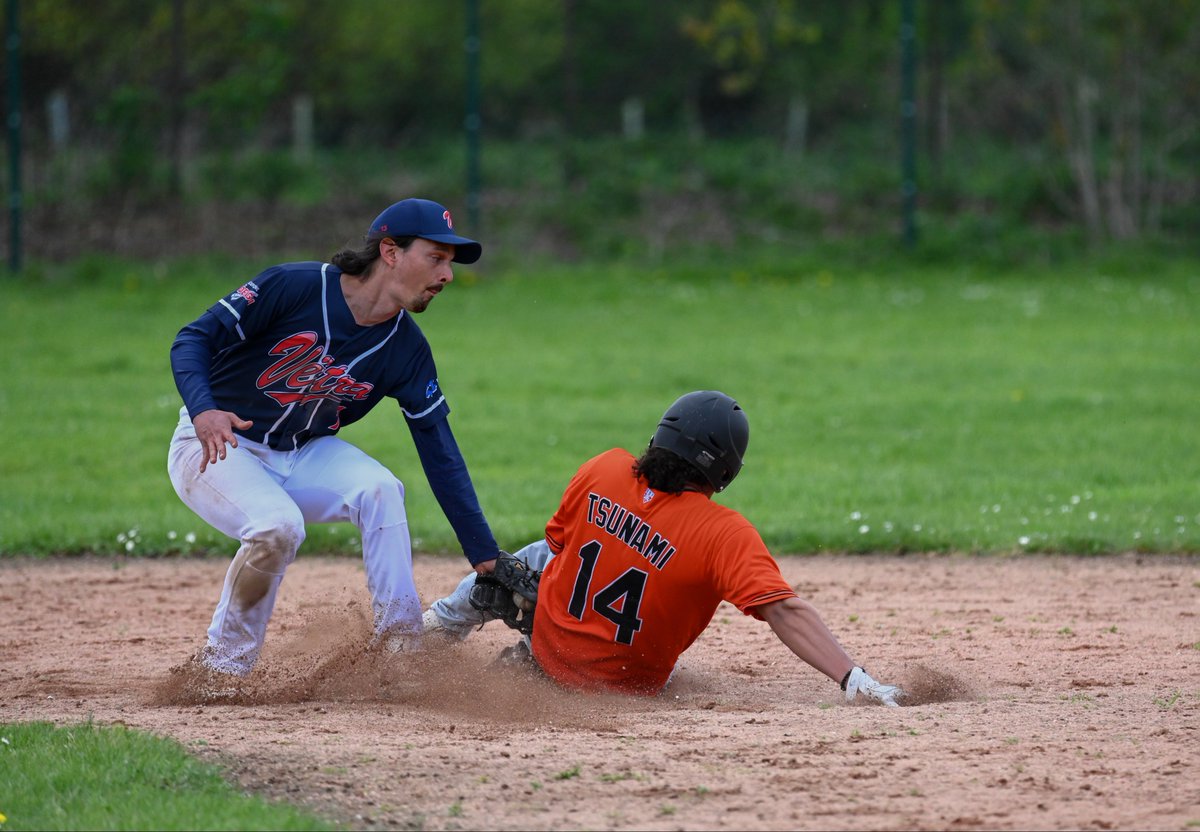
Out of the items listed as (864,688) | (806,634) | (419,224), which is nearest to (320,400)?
(419,224)

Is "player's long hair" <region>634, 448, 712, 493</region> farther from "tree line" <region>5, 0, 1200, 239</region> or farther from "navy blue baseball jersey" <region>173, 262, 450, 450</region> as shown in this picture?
"tree line" <region>5, 0, 1200, 239</region>

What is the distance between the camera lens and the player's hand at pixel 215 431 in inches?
204

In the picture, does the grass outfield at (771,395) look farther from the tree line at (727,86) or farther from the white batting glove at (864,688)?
the white batting glove at (864,688)

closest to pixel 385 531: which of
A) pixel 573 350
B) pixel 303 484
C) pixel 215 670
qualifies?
pixel 303 484

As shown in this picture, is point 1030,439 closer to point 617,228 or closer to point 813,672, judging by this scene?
point 813,672

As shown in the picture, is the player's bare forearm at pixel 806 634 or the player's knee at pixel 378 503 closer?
the player's bare forearm at pixel 806 634

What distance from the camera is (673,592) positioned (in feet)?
17.3

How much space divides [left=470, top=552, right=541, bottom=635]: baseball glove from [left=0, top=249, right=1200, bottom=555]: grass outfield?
2.58 meters

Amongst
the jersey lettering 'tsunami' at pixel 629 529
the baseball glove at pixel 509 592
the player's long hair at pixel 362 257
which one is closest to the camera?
the jersey lettering 'tsunami' at pixel 629 529

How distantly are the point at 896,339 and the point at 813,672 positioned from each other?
9223 millimetres

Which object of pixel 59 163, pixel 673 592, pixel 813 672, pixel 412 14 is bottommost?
pixel 813 672

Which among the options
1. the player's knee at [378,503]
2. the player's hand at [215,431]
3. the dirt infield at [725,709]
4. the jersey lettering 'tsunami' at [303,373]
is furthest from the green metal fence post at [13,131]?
the player's hand at [215,431]

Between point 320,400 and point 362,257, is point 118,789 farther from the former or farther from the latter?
point 362,257

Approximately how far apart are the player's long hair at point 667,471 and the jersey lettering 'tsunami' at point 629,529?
0.48 feet
